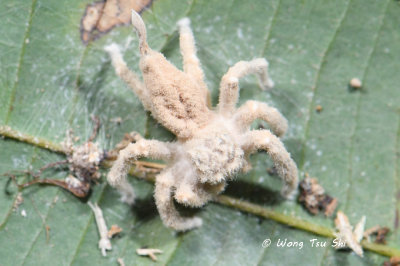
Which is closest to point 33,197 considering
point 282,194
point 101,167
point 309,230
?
point 101,167

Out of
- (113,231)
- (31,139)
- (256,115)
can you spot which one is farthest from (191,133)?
(31,139)

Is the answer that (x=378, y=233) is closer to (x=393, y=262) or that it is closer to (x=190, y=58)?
(x=393, y=262)

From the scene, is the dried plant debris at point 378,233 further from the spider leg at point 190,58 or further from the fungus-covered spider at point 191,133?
the spider leg at point 190,58

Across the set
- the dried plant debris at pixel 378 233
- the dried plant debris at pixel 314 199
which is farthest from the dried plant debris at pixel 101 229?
the dried plant debris at pixel 378 233

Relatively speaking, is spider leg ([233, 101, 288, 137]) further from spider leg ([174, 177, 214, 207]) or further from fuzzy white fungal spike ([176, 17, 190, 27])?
fuzzy white fungal spike ([176, 17, 190, 27])

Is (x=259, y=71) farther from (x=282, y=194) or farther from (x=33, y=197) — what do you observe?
(x=33, y=197)

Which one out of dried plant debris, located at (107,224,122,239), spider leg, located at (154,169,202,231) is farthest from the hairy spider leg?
dried plant debris, located at (107,224,122,239)
